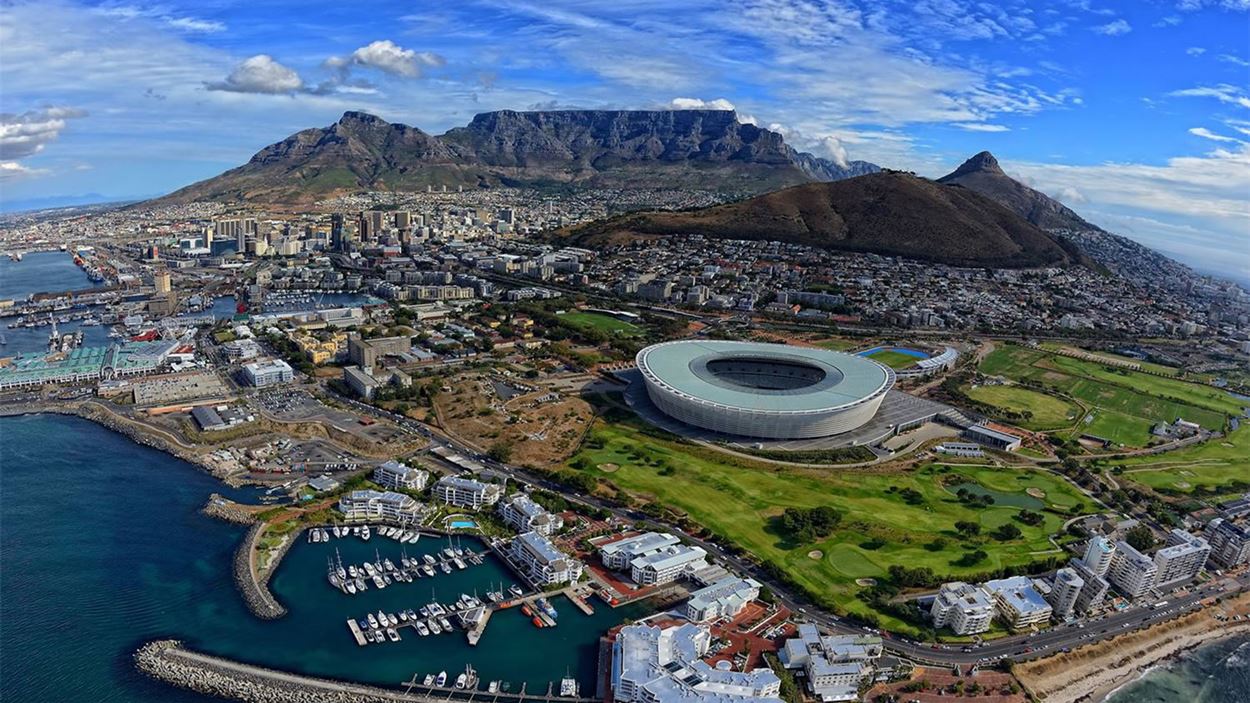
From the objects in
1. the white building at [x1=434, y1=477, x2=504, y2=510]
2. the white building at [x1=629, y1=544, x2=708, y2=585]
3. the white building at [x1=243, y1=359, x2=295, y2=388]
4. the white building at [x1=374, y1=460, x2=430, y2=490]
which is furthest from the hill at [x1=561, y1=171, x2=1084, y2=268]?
the white building at [x1=629, y1=544, x2=708, y2=585]

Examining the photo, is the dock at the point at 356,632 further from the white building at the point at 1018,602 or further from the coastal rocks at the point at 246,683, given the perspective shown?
the white building at the point at 1018,602

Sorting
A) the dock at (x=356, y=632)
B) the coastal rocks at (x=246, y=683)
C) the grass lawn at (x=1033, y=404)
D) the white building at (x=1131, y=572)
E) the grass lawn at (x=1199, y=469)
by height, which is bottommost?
the coastal rocks at (x=246, y=683)

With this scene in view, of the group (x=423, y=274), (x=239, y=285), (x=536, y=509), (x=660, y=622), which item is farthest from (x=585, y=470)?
(x=239, y=285)

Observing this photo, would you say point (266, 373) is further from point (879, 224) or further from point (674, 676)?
point (879, 224)

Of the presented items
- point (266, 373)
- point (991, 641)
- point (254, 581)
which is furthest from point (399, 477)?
point (991, 641)

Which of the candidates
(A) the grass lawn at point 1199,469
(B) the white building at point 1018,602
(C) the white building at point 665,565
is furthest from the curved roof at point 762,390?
(A) the grass lawn at point 1199,469

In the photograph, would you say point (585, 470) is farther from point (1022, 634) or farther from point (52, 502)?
point (52, 502)
